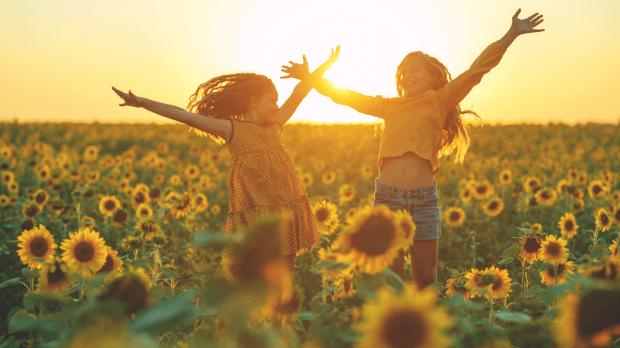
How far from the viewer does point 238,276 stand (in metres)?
1.05

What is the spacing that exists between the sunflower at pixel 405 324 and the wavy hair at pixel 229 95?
91.8 inches

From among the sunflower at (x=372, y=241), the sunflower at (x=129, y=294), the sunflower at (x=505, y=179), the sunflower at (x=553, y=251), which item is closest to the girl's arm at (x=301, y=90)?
the sunflower at (x=372, y=241)

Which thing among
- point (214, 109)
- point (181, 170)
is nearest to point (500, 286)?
point (214, 109)

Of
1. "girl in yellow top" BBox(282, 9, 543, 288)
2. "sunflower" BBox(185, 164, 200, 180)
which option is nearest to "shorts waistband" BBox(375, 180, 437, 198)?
"girl in yellow top" BBox(282, 9, 543, 288)

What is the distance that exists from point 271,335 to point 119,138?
22.1 meters

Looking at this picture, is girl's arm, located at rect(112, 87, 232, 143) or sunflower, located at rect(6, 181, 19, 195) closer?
Result: girl's arm, located at rect(112, 87, 232, 143)

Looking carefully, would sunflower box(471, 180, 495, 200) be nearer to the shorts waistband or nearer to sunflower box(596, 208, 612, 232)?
sunflower box(596, 208, 612, 232)

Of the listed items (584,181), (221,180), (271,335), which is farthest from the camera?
(221,180)

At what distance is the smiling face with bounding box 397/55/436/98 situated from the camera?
3.37 m

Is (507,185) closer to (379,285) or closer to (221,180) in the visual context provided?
(221,180)

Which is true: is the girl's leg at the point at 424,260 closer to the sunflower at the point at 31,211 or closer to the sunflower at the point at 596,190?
the sunflower at the point at 596,190

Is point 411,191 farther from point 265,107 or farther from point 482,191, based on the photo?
point 482,191

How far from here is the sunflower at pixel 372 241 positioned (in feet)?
4.91

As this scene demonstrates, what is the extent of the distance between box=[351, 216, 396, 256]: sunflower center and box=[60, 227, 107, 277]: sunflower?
4.47 ft
